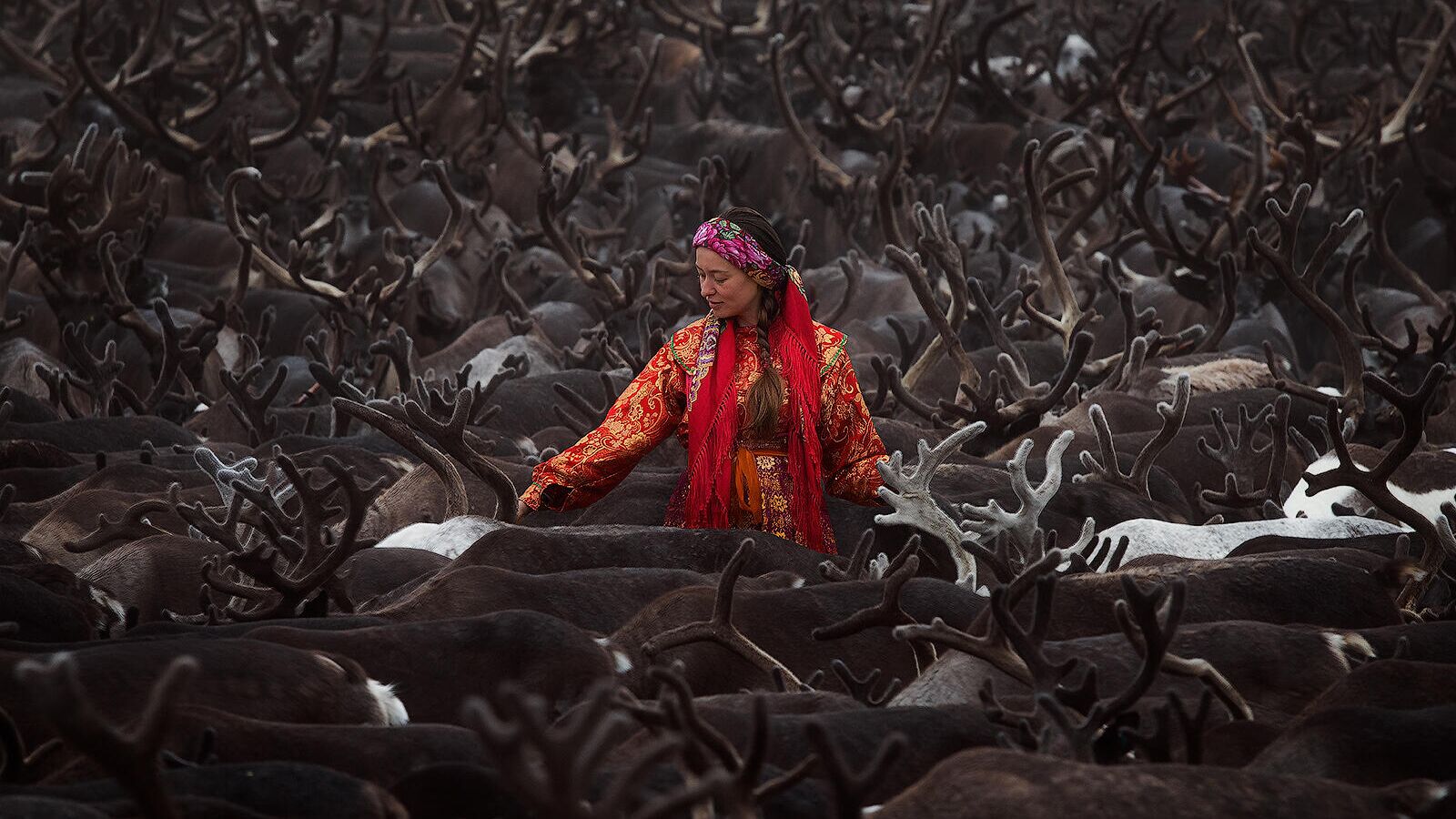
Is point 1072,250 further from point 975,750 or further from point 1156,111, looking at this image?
point 975,750

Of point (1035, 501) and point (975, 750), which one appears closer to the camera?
point (975, 750)

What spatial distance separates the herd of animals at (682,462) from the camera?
334cm

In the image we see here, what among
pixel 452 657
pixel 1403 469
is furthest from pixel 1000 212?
pixel 452 657

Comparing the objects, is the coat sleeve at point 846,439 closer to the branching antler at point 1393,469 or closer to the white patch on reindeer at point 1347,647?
the branching antler at point 1393,469

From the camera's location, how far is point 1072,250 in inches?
534

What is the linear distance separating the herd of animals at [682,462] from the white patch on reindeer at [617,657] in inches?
0.8

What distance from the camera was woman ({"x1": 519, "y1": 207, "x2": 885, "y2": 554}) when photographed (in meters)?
5.48

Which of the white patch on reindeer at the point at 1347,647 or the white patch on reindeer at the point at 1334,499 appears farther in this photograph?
the white patch on reindeer at the point at 1334,499

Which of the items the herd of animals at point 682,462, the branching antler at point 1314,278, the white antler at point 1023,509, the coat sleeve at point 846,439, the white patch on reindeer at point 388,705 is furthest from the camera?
the branching antler at point 1314,278

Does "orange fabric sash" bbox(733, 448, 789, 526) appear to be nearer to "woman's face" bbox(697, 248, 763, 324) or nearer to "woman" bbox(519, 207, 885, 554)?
"woman" bbox(519, 207, 885, 554)

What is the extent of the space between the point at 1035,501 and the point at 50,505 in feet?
11.5

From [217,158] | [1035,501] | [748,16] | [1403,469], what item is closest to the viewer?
[1035,501]

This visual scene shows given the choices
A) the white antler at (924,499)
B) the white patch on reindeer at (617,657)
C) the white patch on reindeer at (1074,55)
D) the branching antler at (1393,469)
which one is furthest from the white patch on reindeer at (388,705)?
the white patch on reindeer at (1074,55)

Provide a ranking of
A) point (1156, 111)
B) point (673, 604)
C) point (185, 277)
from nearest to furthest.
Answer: point (673, 604) < point (185, 277) < point (1156, 111)
